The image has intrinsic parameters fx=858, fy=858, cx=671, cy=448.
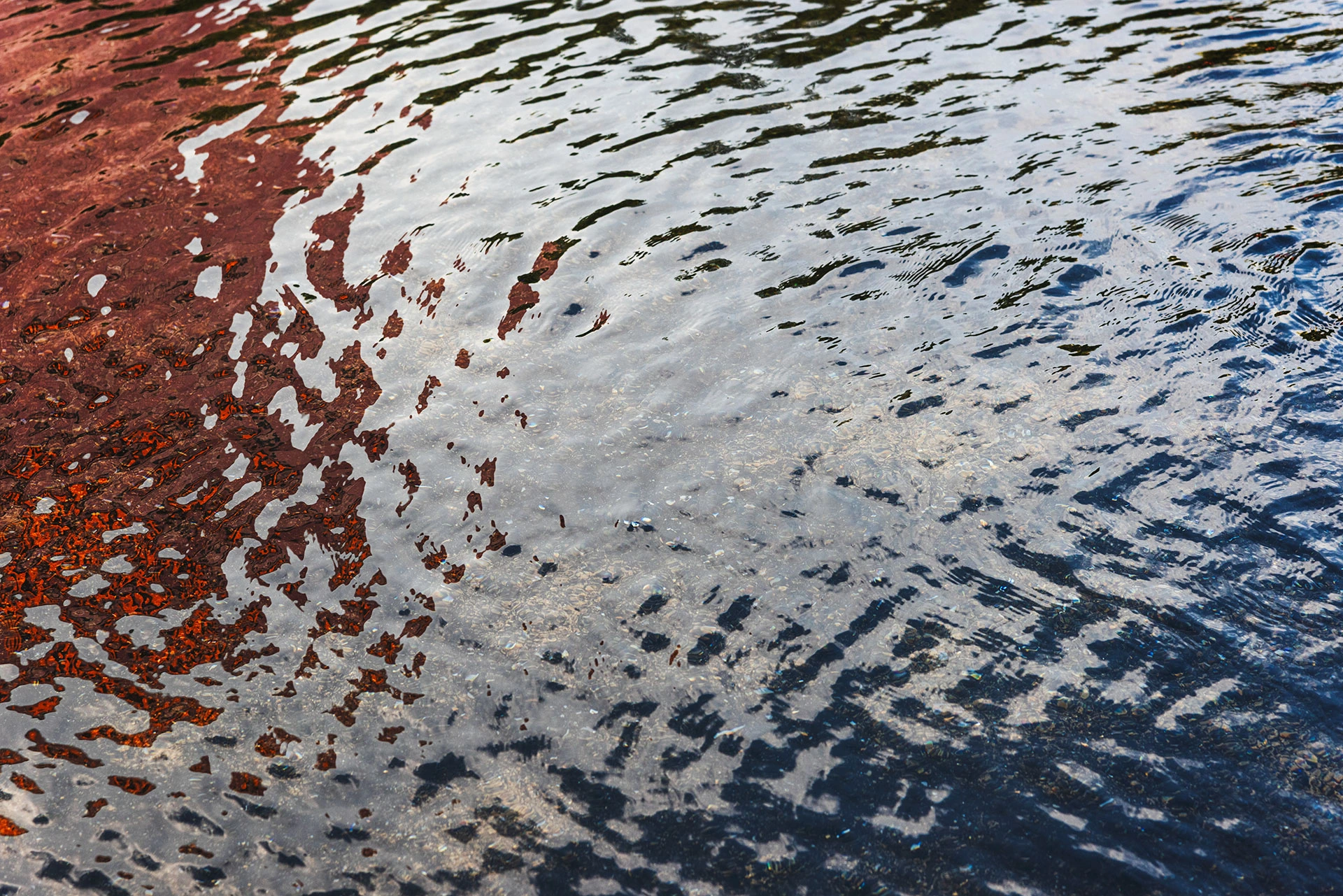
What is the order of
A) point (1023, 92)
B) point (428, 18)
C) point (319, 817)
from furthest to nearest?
point (428, 18) → point (1023, 92) → point (319, 817)

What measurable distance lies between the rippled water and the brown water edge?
0.12 feet

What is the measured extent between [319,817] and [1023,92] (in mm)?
9052

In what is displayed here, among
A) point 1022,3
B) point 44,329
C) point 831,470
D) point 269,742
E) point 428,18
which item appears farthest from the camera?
point 428,18

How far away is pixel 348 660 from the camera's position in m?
4.51

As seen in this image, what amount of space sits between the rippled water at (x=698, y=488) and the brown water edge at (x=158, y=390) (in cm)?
4

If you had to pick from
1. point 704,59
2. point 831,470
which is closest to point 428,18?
point 704,59

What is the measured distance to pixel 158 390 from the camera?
6.40 meters

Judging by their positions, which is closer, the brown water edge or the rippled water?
the rippled water

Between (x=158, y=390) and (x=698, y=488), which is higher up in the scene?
(x=158, y=390)

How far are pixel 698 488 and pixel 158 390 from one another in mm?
4201

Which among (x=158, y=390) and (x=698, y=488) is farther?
(x=158, y=390)

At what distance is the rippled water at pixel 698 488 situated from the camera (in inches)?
148

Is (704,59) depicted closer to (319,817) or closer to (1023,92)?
(1023,92)

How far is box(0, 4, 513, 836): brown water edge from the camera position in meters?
4.65
